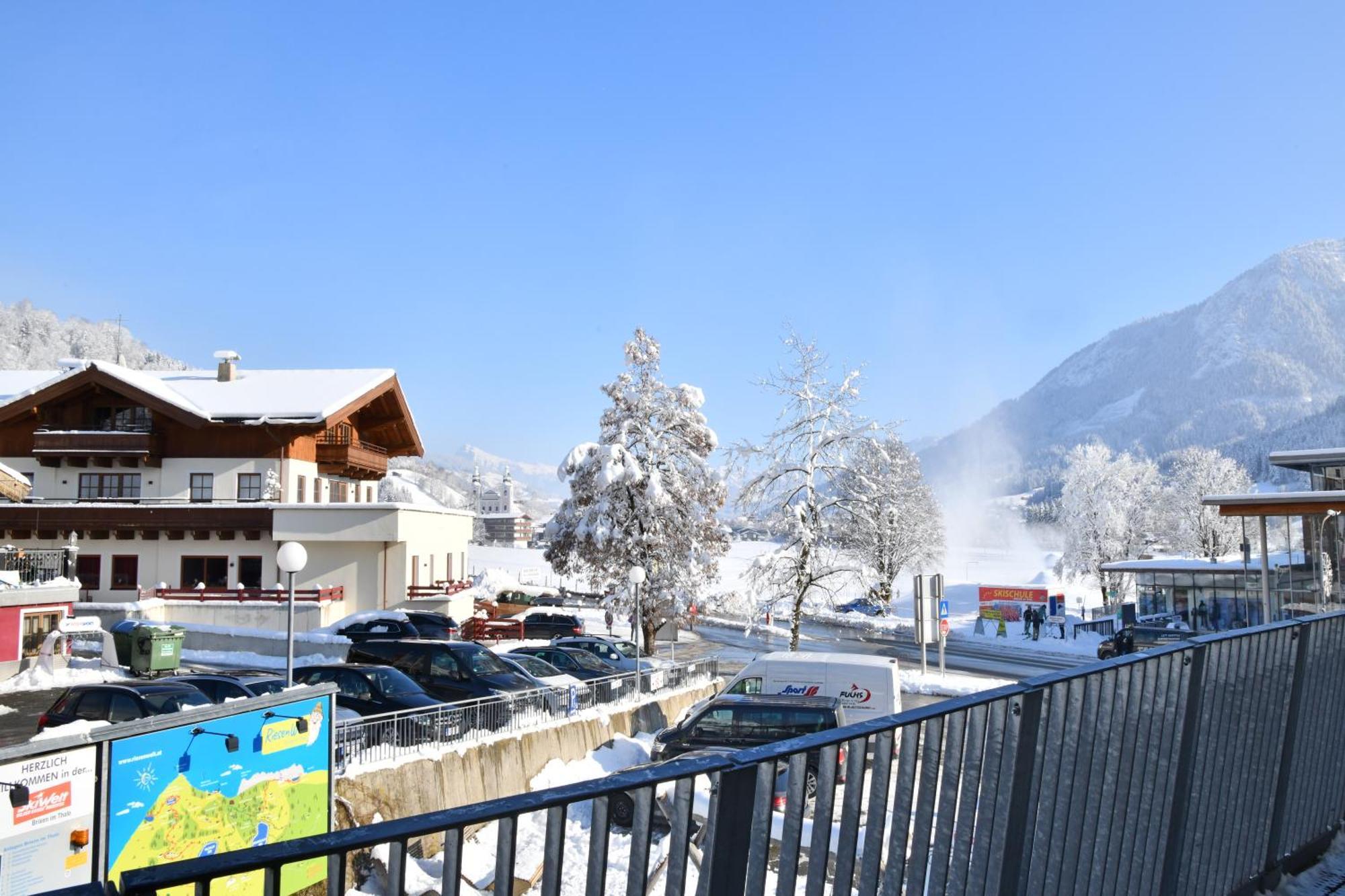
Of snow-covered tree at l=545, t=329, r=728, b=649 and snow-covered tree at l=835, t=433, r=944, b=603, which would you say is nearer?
snow-covered tree at l=835, t=433, r=944, b=603

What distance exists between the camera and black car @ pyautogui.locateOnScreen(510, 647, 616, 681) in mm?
26156

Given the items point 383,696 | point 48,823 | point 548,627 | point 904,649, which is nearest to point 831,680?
point 383,696

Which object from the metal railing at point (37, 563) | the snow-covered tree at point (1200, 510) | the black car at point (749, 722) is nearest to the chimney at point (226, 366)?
the metal railing at point (37, 563)

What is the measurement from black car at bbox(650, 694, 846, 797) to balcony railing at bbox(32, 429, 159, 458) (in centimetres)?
3155

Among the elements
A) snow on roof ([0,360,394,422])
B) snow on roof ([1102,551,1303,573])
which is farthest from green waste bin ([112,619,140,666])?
snow on roof ([1102,551,1303,573])

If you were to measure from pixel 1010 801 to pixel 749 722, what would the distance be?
12.8m

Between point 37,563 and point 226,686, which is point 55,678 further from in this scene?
point 226,686

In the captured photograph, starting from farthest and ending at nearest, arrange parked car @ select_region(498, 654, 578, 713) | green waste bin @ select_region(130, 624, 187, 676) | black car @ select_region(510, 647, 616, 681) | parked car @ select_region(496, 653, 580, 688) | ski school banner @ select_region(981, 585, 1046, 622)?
ski school banner @ select_region(981, 585, 1046, 622) → green waste bin @ select_region(130, 624, 187, 676) → black car @ select_region(510, 647, 616, 681) → parked car @ select_region(496, 653, 580, 688) → parked car @ select_region(498, 654, 578, 713)

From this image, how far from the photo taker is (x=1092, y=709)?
4137 millimetres

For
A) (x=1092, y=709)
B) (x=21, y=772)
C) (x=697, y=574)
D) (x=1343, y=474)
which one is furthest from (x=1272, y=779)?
(x=1343, y=474)

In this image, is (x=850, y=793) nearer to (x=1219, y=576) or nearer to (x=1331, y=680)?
(x=1331, y=680)

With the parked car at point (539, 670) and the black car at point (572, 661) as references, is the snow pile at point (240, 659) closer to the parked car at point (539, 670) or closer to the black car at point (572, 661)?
the black car at point (572, 661)

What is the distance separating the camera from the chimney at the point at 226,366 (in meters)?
45.0

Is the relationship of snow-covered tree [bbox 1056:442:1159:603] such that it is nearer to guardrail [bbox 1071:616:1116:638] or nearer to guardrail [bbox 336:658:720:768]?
guardrail [bbox 1071:616:1116:638]
